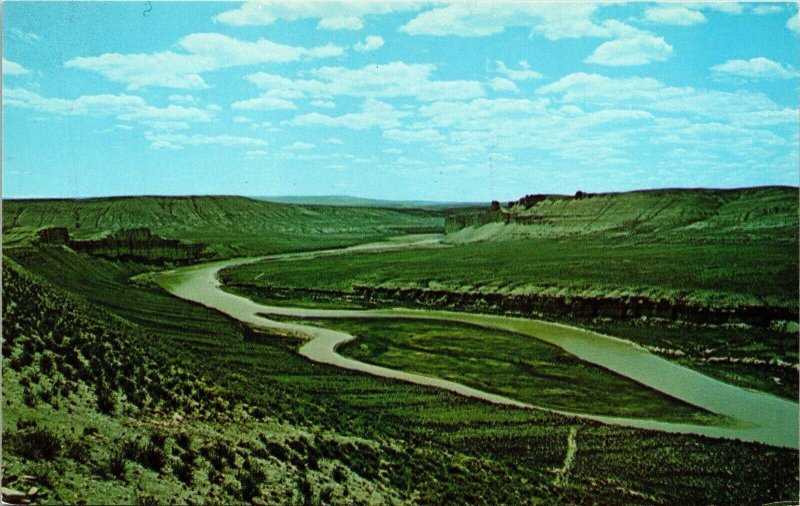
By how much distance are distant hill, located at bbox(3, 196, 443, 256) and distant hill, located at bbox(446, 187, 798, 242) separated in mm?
5355

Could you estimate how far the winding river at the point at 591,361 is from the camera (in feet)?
39.6

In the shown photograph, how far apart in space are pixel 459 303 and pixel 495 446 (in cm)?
921

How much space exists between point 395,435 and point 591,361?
581cm

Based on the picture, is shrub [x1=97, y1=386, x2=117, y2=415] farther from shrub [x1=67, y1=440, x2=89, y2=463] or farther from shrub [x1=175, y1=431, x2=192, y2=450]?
shrub [x1=67, y1=440, x2=89, y2=463]

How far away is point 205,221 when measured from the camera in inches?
544

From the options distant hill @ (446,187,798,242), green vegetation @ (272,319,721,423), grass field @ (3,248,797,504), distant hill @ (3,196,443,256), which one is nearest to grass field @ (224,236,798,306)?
distant hill @ (3,196,443,256)

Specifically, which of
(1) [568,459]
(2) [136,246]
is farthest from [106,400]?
(1) [568,459]

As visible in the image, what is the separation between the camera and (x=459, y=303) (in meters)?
20.0

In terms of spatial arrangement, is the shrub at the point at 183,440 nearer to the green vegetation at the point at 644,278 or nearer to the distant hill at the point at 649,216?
the green vegetation at the point at 644,278

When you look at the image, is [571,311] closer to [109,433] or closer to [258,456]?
[258,456]

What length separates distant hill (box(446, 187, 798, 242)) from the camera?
1591 cm

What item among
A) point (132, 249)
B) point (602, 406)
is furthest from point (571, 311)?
point (132, 249)

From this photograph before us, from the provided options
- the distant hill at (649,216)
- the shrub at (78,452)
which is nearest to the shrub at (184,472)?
the shrub at (78,452)

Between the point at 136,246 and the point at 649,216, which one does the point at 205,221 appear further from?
the point at 649,216
